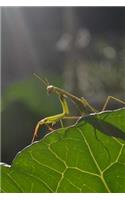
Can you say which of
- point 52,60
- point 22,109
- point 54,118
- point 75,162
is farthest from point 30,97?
point 75,162

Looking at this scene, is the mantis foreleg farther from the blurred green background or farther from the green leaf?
the blurred green background

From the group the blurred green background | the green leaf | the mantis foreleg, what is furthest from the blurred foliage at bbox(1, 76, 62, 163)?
the green leaf

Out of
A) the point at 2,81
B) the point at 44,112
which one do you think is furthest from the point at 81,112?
the point at 2,81

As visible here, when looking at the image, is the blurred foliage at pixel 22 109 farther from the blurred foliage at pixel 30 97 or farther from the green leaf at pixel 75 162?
the green leaf at pixel 75 162

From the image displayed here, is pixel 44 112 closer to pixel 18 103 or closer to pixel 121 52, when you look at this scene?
pixel 18 103

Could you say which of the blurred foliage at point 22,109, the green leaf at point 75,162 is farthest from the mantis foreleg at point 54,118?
the blurred foliage at point 22,109

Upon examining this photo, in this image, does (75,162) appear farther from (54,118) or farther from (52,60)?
(52,60)
